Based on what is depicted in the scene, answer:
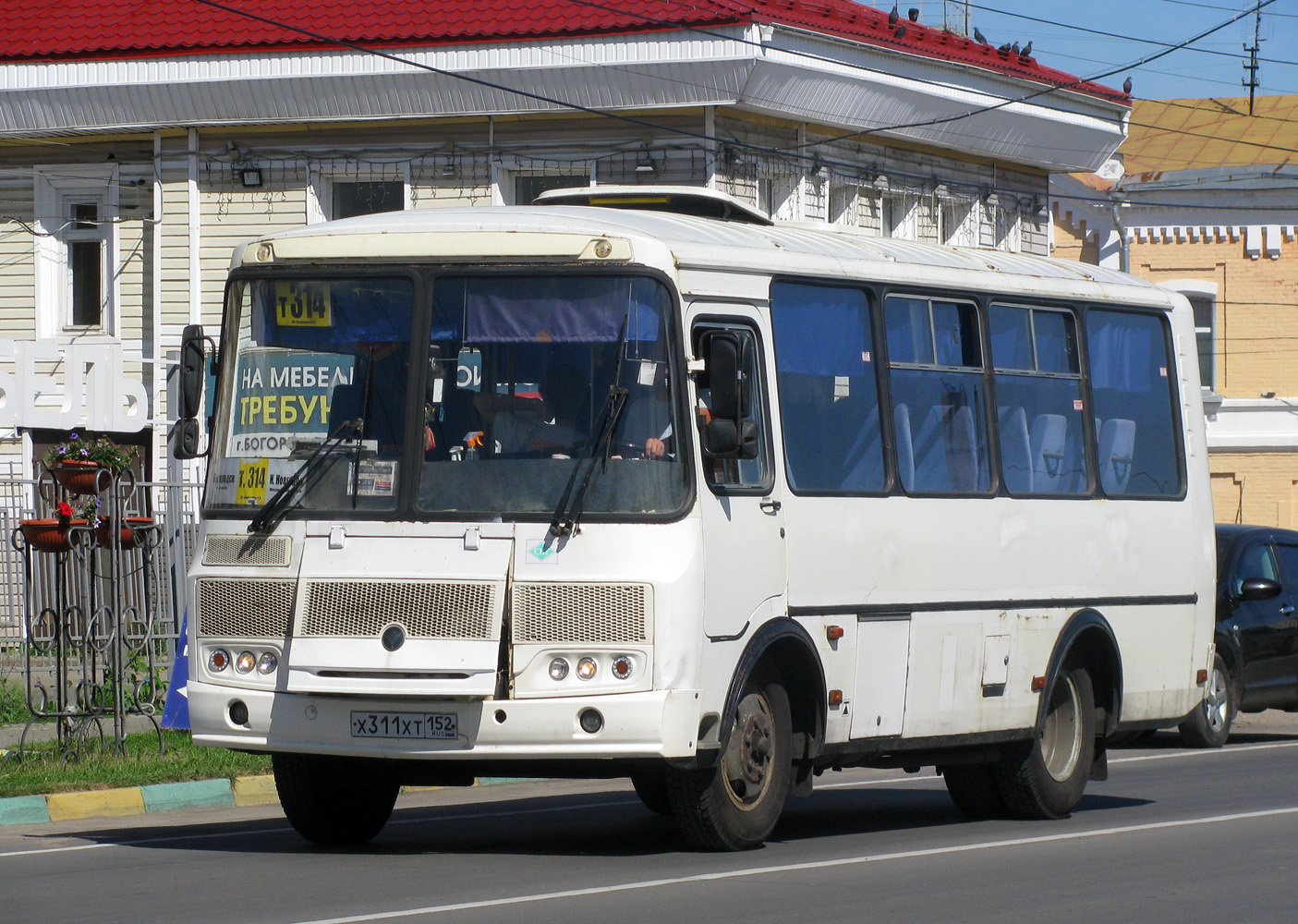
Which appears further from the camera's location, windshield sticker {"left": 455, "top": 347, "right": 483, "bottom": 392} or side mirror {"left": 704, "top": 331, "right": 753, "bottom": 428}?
windshield sticker {"left": 455, "top": 347, "right": 483, "bottom": 392}

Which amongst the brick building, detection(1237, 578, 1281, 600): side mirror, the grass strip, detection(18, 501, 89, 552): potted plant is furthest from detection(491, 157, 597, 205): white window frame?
the brick building

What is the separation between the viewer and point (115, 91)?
77.8 feet

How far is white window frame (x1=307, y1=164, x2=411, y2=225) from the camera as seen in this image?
925 inches

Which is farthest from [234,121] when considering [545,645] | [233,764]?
[545,645]

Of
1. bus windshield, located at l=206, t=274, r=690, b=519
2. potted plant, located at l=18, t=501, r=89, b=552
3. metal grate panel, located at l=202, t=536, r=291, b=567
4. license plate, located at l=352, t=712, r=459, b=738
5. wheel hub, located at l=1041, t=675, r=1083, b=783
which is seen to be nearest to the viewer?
license plate, located at l=352, t=712, r=459, b=738

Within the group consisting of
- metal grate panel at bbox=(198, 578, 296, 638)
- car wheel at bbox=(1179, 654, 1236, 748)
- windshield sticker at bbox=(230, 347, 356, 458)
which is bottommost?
car wheel at bbox=(1179, 654, 1236, 748)

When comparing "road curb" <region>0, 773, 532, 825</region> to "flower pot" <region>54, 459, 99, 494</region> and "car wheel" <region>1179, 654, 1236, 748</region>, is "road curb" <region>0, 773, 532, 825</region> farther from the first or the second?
"car wheel" <region>1179, 654, 1236, 748</region>

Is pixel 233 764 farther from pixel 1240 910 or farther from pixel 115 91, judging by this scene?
pixel 115 91

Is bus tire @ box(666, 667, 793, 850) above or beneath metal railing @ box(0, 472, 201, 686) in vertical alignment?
beneath

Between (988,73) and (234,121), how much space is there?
896 cm

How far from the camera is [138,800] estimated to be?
12.1 metres

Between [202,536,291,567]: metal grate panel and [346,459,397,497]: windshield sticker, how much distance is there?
402 mm

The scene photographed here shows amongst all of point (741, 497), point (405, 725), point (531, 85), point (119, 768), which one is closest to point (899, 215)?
point (531, 85)

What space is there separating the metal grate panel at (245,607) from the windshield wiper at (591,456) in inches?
50.4
